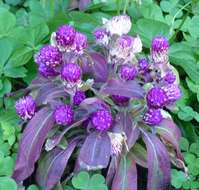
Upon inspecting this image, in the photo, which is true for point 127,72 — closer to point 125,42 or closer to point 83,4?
point 125,42

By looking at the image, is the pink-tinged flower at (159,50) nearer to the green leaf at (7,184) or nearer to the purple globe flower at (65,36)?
the purple globe flower at (65,36)

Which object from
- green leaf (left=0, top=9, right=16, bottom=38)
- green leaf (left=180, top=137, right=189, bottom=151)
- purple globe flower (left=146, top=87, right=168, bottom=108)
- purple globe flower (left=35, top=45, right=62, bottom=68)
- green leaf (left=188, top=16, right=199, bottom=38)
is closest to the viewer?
purple globe flower (left=146, top=87, right=168, bottom=108)

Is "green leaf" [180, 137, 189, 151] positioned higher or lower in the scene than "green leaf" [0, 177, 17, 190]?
lower

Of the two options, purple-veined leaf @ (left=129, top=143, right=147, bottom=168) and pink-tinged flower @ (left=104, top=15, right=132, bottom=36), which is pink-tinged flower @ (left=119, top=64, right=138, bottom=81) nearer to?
pink-tinged flower @ (left=104, top=15, right=132, bottom=36)

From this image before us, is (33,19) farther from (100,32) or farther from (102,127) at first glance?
(102,127)

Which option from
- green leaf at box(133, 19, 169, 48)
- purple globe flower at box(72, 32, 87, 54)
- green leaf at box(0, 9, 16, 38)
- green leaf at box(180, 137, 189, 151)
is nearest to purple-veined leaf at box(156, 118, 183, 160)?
green leaf at box(180, 137, 189, 151)

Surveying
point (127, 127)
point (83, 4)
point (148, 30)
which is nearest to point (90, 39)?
point (148, 30)
